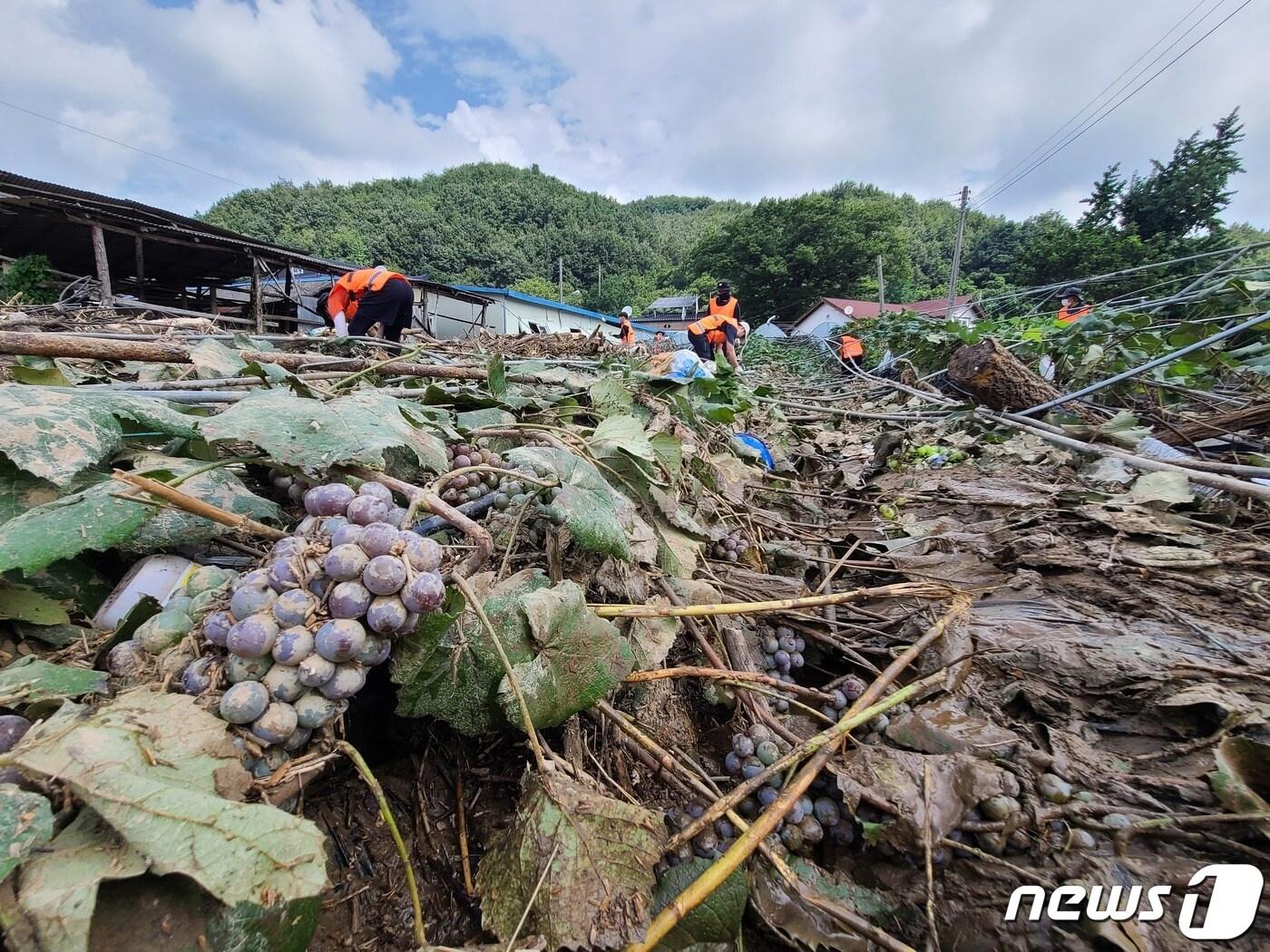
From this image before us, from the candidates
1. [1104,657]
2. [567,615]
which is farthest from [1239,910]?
[567,615]

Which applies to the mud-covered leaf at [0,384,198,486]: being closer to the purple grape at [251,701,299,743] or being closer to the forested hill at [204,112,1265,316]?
the purple grape at [251,701,299,743]

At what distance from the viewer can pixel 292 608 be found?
0.63 meters

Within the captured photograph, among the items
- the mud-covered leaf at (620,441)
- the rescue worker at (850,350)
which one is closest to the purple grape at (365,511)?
the mud-covered leaf at (620,441)

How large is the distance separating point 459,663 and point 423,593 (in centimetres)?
21

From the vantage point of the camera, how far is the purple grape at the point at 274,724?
0.61 meters

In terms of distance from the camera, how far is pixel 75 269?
12234mm

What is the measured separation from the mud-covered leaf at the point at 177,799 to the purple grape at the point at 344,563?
210 millimetres

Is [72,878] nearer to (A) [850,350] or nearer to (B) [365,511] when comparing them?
(B) [365,511]

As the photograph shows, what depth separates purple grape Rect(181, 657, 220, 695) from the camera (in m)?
0.62

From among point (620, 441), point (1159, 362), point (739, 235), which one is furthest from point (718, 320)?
point (739, 235)

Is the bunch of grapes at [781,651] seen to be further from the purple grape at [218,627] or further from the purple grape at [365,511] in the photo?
the purple grape at [218,627]

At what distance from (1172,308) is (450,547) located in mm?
7506

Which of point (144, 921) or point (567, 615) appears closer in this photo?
point (144, 921)

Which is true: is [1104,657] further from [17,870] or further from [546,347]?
[546,347]
